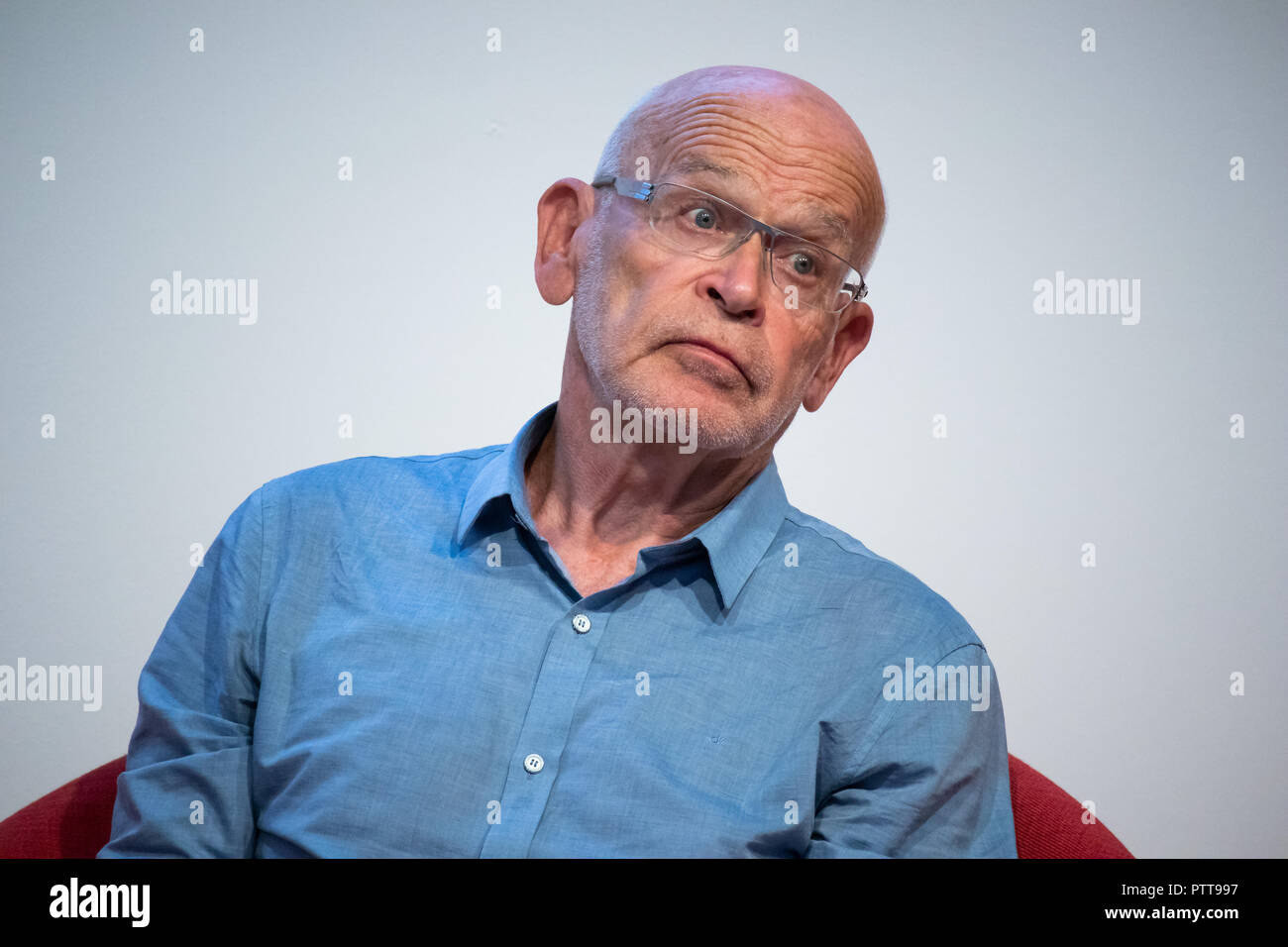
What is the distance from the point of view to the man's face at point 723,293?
1539 millimetres

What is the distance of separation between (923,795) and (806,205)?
2.73 ft

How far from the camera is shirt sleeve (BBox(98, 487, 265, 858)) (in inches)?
58.0

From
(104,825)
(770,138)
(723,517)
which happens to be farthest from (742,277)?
(104,825)

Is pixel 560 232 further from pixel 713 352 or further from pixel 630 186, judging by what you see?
pixel 713 352

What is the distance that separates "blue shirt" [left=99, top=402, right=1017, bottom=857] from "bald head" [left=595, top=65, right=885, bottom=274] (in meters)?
0.45

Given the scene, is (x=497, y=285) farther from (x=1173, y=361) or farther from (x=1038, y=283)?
(x=1173, y=361)

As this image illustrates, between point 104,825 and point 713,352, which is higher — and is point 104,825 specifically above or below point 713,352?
below

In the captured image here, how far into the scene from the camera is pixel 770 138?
63.7 inches

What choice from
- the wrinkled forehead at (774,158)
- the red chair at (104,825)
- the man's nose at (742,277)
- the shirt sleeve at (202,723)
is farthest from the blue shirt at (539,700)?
the wrinkled forehead at (774,158)

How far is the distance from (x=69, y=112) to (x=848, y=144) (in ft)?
5.90

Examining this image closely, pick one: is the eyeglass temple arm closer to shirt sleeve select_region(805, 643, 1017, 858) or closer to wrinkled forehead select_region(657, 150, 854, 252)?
wrinkled forehead select_region(657, 150, 854, 252)

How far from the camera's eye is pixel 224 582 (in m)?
1.60

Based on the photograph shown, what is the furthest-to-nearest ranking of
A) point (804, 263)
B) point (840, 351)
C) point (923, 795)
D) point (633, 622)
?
point (840, 351) < point (804, 263) < point (633, 622) < point (923, 795)

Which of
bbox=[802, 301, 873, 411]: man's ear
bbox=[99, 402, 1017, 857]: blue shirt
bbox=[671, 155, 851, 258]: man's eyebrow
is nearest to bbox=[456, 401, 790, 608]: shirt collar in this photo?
bbox=[99, 402, 1017, 857]: blue shirt
